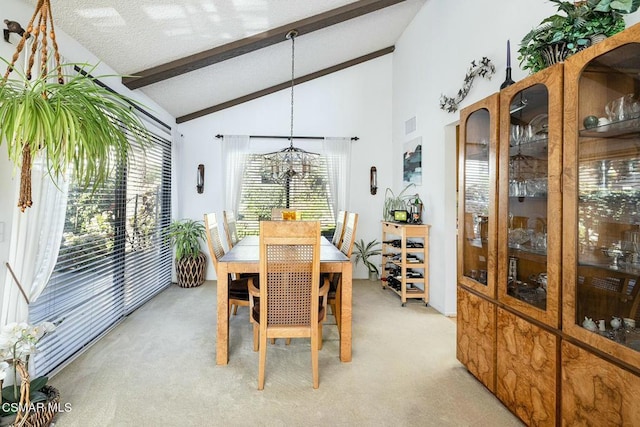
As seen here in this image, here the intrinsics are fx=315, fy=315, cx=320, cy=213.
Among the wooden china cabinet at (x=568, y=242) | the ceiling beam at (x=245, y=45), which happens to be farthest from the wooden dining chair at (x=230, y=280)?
the wooden china cabinet at (x=568, y=242)

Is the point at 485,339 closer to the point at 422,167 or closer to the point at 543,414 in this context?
the point at 543,414

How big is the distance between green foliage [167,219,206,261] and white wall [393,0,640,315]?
3.37 metres

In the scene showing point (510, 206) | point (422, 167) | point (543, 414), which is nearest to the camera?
point (543, 414)

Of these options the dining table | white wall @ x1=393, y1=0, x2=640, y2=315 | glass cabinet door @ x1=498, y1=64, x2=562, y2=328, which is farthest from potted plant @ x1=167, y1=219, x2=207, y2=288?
glass cabinet door @ x1=498, y1=64, x2=562, y2=328

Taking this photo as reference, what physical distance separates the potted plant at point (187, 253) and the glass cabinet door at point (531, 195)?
4.12m

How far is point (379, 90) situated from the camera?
210 inches

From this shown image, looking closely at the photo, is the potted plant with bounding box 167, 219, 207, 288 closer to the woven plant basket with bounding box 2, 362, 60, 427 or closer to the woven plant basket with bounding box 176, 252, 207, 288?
the woven plant basket with bounding box 176, 252, 207, 288

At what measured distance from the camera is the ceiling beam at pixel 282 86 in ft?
16.6

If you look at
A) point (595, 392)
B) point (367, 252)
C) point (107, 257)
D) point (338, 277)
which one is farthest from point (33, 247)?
point (367, 252)

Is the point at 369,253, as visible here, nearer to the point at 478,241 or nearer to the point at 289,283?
the point at 478,241

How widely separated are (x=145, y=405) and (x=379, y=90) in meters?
5.15

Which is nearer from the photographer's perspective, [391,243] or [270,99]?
[391,243]

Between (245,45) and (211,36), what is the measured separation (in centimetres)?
37

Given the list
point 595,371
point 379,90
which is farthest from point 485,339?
point 379,90
